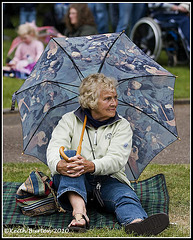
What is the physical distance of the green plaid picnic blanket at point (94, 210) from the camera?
12.9 ft

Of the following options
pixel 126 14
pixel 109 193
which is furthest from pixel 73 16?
pixel 109 193

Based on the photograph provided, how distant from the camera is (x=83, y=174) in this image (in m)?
3.89

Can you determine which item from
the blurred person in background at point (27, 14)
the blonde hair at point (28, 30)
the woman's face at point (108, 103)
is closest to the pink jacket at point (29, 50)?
the blonde hair at point (28, 30)

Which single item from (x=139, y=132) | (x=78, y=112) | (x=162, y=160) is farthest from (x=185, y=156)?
(x=78, y=112)

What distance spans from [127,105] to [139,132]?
0.25m

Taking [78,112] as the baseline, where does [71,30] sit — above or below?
below

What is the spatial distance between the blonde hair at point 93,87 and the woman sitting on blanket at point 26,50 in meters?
6.41

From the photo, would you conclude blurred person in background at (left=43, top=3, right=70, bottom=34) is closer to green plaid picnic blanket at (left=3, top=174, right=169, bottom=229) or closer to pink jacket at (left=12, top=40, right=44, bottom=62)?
pink jacket at (left=12, top=40, right=44, bottom=62)

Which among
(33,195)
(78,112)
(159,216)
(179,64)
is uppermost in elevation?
(78,112)

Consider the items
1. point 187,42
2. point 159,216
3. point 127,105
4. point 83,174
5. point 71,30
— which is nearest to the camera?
point 159,216

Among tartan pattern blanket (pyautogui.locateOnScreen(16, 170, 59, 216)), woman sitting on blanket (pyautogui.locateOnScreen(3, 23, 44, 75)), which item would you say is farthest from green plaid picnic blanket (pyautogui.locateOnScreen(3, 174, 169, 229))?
woman sitting on blanket (pyautogui.locateOnScreen(3, 23, 44, 75))

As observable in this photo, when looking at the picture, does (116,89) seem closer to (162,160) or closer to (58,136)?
(58,136)

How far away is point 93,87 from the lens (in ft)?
13.6

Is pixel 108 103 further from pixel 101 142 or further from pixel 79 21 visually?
pixel 79 21
